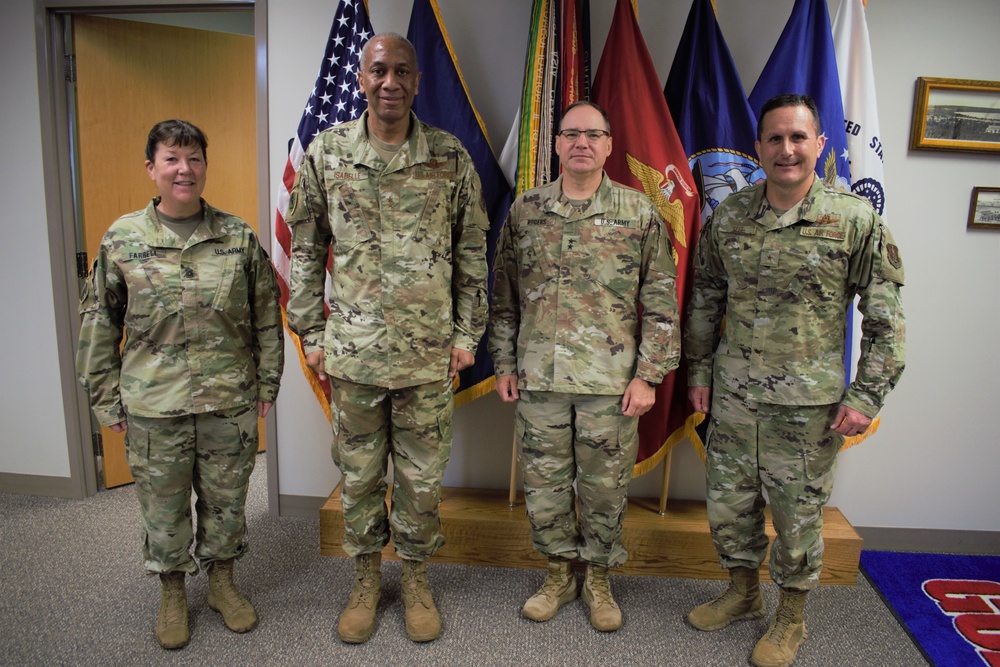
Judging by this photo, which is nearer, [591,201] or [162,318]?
[162,318]

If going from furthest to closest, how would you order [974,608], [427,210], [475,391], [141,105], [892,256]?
[141,105]
[475,391]
[974,608]
[427,210]
[892,256]

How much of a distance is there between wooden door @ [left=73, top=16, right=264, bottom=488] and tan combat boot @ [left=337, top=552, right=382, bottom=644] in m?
1.58

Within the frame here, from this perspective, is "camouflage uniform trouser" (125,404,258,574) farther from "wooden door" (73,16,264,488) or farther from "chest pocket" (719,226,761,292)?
"chest pocket" (719,226,761,292)

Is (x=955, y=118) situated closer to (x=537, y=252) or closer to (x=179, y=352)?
(x=537, y=252)

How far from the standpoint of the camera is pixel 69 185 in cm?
281

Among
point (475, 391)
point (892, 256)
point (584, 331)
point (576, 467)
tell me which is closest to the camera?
point (892, 256)

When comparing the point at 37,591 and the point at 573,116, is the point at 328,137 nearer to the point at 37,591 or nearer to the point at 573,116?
the point at 573,116

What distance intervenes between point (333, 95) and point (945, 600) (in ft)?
9.48

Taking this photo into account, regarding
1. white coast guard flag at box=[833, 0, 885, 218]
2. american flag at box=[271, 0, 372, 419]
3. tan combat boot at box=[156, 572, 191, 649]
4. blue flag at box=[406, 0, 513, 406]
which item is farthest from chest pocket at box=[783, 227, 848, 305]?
tan combat boot at box=[156, 572, 191, 649]

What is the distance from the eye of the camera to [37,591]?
88.1 inches

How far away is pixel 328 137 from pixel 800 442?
1.65 m

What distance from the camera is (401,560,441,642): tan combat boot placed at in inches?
80.0

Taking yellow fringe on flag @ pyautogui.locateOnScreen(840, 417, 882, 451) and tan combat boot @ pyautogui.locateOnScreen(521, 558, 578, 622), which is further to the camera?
yellow fringe on flag @ pyautogui.locateOnScreen(840, 417, 882, 451)

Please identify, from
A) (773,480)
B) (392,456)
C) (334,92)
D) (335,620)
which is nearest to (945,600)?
(773,480)
